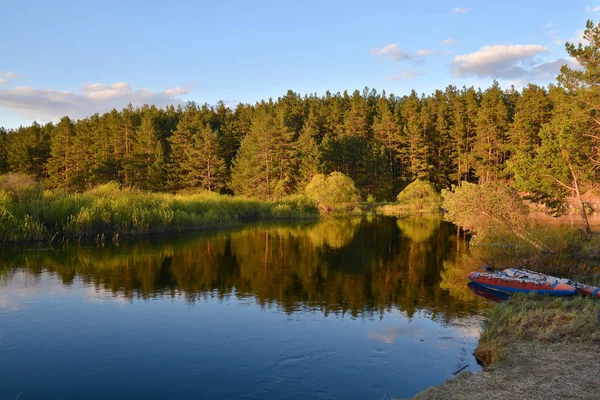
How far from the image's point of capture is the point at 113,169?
76438 millimetres

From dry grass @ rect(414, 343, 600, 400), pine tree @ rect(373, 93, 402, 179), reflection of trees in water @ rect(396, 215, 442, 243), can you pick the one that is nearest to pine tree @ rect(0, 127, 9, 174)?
pine tree @ rect(373, 93, 402, 179)

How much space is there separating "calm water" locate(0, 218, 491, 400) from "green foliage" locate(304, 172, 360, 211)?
34.4 m

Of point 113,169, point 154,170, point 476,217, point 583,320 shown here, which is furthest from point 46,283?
point 113,169

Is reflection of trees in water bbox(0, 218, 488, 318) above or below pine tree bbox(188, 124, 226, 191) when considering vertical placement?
below

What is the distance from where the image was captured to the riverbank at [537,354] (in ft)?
27.1

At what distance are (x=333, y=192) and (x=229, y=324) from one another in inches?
1910

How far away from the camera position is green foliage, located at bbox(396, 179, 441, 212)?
225 feet

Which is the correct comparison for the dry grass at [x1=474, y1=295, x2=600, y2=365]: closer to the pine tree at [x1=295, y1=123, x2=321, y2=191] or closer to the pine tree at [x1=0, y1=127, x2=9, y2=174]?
the pine tree at [x1=295, y1=123, x2=321, y2=191]

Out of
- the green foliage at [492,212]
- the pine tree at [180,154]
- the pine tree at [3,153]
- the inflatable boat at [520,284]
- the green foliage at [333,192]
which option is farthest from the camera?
the pine tree at [3,153]

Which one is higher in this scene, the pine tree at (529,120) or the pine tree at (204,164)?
the pine tree at (529,120)

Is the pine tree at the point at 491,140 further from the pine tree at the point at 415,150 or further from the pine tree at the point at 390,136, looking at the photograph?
the pine tree at the point at 390,136

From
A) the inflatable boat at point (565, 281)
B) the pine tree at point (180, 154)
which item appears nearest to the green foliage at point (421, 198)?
the pine tree at point (180, 154)

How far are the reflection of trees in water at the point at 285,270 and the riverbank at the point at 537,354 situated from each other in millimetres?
2938

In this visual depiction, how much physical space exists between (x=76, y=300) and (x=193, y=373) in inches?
339
